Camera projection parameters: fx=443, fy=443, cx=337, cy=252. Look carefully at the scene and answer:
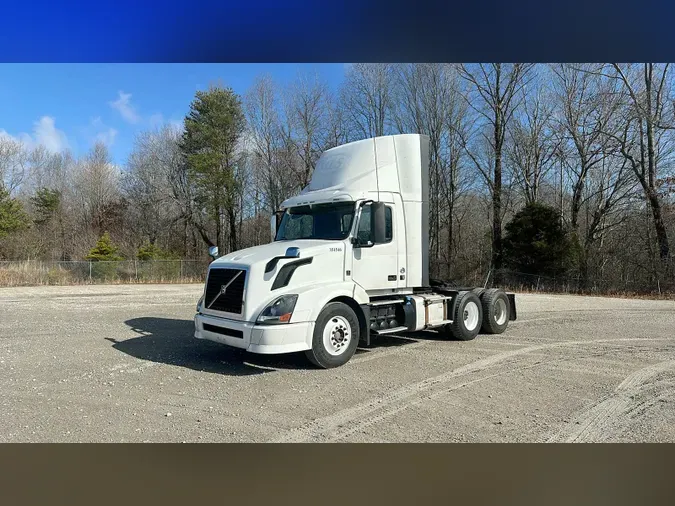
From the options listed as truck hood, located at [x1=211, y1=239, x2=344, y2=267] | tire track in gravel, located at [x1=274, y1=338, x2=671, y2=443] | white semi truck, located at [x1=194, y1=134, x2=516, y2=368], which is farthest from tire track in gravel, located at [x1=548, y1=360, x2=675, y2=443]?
truck hood, located at [x1=211, y1=239, x2=344, y2=267]

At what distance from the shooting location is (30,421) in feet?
16.0

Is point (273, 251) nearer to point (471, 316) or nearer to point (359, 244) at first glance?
point (359, 244)

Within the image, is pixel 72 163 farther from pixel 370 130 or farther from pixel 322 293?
pixel 322 293

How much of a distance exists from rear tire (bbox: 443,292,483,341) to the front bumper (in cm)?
368

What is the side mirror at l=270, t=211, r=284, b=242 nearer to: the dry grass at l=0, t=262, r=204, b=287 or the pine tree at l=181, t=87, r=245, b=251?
the dry grass at l=0, t=262, r=204, b=287

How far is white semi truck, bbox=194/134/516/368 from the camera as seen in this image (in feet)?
21.5

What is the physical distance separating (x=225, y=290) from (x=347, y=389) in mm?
2457

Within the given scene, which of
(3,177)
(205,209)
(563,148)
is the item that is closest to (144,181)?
(205,209)

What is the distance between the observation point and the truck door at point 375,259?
24.5 ft

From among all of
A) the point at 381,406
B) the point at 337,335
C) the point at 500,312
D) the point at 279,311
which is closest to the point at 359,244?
the point at 337,335

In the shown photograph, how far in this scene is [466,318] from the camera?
9258 millimetres
